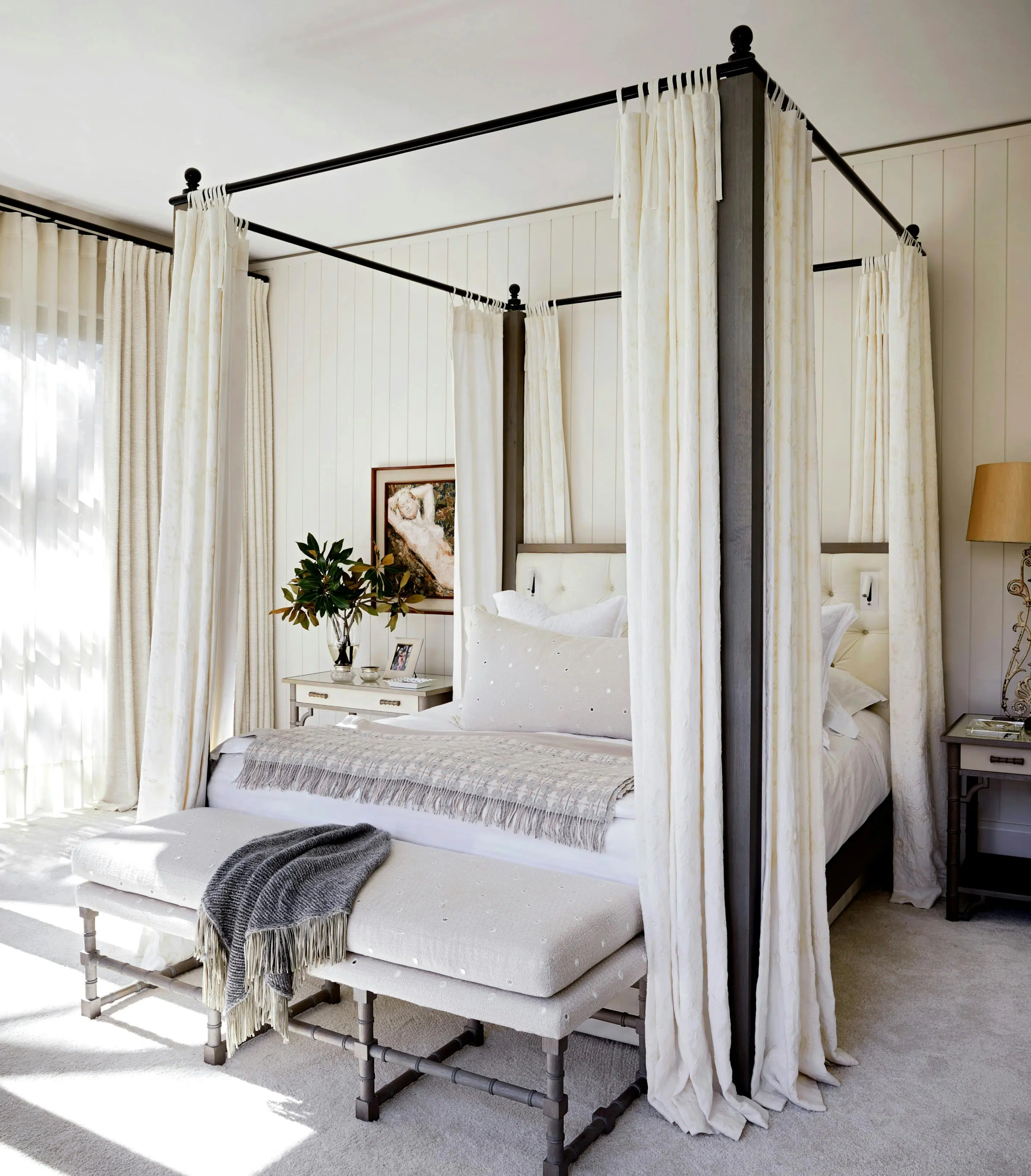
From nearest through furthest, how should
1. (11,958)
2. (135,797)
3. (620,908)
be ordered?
(620,908), (11,958), (135,797)

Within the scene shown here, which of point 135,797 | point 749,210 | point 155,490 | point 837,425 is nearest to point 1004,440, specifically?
point 837,425

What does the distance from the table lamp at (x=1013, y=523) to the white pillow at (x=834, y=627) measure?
583 millimetres

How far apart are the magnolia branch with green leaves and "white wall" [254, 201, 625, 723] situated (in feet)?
0.82

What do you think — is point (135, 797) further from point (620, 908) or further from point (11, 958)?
point (620, 908)

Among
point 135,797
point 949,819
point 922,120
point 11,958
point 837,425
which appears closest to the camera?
point 11,958

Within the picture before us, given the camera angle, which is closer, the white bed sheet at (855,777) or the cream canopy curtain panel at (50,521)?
the white bed sheet at (855,777)

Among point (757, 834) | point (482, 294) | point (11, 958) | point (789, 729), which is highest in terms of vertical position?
point (482, 294)

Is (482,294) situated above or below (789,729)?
above

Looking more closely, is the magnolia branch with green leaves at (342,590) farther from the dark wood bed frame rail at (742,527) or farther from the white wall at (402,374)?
the dark wood bed frame rail at (742,527)

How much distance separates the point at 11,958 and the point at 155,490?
2480 mm

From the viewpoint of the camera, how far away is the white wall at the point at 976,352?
3787mm

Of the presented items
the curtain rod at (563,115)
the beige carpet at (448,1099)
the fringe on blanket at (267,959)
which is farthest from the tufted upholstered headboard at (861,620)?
the fringe on blanket at (267,959)

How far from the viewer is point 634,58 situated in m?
3.24

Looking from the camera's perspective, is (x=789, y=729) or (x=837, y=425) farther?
(x=837, y=425)
